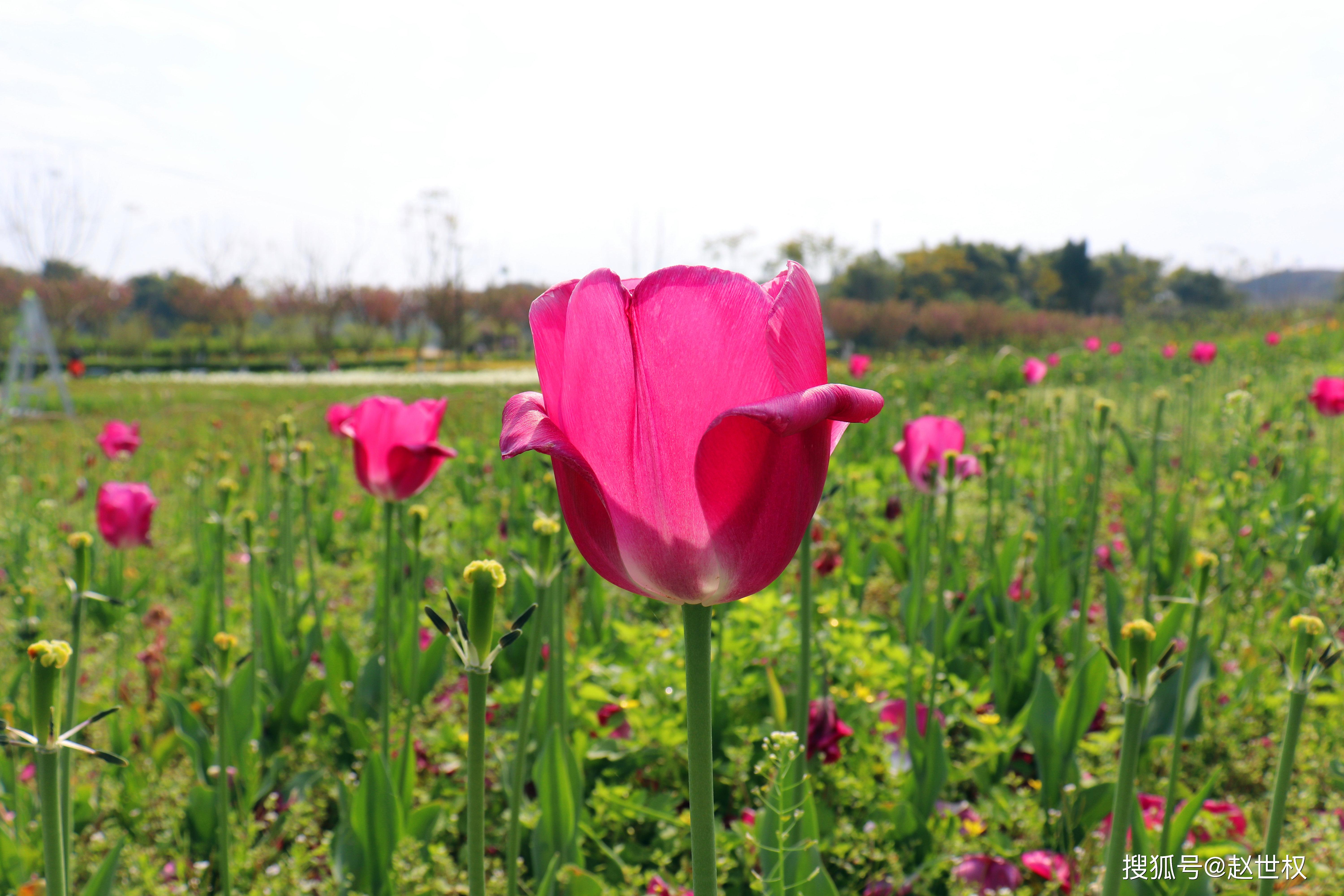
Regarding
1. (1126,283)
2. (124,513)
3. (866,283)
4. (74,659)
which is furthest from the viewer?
(1126,283)

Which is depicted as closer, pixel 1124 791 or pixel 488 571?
pixel 488 571

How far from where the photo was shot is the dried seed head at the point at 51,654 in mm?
620

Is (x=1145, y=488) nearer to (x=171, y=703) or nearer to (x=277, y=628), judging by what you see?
(x=277, y=628)

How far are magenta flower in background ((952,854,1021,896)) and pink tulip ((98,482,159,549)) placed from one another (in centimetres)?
277

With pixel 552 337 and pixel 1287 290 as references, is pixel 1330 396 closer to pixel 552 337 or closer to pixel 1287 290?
pixel 552 337

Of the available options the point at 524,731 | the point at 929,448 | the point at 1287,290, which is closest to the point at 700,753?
the point at 524,731

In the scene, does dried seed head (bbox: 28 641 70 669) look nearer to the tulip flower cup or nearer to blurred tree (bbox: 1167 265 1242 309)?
the tulip flower cup

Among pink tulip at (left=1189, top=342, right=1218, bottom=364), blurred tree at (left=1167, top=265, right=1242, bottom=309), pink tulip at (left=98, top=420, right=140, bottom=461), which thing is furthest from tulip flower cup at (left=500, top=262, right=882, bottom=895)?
blurred tree at (left=1167, top=265, right=1242, bottom=309)

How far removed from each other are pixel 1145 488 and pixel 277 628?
389 centimetres

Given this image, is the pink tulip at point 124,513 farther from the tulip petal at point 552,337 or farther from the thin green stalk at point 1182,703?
the thin green stalk at point 1182,703

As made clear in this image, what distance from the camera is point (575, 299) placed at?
1.92 ft

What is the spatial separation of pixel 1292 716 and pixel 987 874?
0.96 metres

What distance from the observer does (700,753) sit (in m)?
0.57

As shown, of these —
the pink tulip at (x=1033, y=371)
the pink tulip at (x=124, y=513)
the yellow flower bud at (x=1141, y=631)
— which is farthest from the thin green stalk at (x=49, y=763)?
the pink tulip at (x=1033, y=371)
